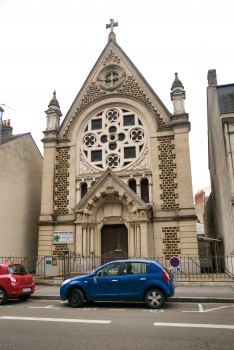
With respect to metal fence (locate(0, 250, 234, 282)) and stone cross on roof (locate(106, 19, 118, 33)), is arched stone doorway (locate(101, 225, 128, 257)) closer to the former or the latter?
metal fence (locate(0, 250, 234, 282))

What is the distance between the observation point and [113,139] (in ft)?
67.3

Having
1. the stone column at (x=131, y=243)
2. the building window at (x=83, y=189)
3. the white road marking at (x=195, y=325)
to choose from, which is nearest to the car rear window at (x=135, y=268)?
the white road marking at (x=195, y=325)

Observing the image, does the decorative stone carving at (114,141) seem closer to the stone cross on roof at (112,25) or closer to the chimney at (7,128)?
the stone cross on roof at (112,25)

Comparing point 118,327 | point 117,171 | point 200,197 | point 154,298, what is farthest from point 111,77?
point 200,197

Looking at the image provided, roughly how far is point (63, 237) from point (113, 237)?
3.18m

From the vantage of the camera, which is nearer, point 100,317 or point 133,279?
point 100,317

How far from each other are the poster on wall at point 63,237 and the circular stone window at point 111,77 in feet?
33.9

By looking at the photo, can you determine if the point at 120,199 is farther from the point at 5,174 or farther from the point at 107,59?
the point at 107,59

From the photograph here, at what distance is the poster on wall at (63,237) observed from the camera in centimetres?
1907

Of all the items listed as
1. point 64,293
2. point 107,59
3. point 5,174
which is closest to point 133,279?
point 64,293

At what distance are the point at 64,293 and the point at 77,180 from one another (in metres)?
11.3

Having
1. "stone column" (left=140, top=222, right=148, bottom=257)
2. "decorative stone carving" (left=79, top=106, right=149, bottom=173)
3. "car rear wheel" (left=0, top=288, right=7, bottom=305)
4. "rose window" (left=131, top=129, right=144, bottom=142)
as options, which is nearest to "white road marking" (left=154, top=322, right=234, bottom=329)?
"car rear wheel" (left=0, top=288, right=7, bottom=305)

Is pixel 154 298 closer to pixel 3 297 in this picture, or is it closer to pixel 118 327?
pixel 118 327

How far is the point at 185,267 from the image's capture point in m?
17.0
